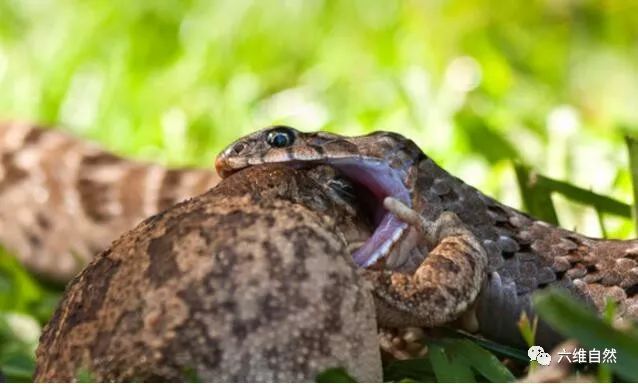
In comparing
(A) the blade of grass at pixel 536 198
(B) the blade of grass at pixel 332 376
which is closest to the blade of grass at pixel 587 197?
(A) the blade of grass at pixel 536 198

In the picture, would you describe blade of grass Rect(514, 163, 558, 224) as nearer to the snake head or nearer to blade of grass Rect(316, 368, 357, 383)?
the snake head

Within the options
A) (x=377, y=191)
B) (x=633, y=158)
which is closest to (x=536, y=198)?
(x=633, y=158)

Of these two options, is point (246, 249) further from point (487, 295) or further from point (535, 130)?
point (535, 130)

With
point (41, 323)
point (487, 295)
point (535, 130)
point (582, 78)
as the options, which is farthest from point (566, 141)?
point (487, 295)

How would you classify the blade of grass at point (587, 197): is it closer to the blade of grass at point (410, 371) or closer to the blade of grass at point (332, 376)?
the blade of grass at point (410, 371)

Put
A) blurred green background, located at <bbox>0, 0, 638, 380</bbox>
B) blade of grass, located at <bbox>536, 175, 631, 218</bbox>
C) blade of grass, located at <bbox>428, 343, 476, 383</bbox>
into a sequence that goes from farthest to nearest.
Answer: blurred green background, located at <bbox>0, 0, 638, 380</bbox> → blade of grass, located at <bbox>536, 175, 631, 218</bbox> → blade of grass, located at <bbox>428, 343, 476, 383</bbox>

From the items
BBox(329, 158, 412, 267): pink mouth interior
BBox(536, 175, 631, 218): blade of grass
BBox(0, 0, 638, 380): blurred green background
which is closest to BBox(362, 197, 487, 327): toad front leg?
BBox(329, 158, 412, 267): pink mouth interior
